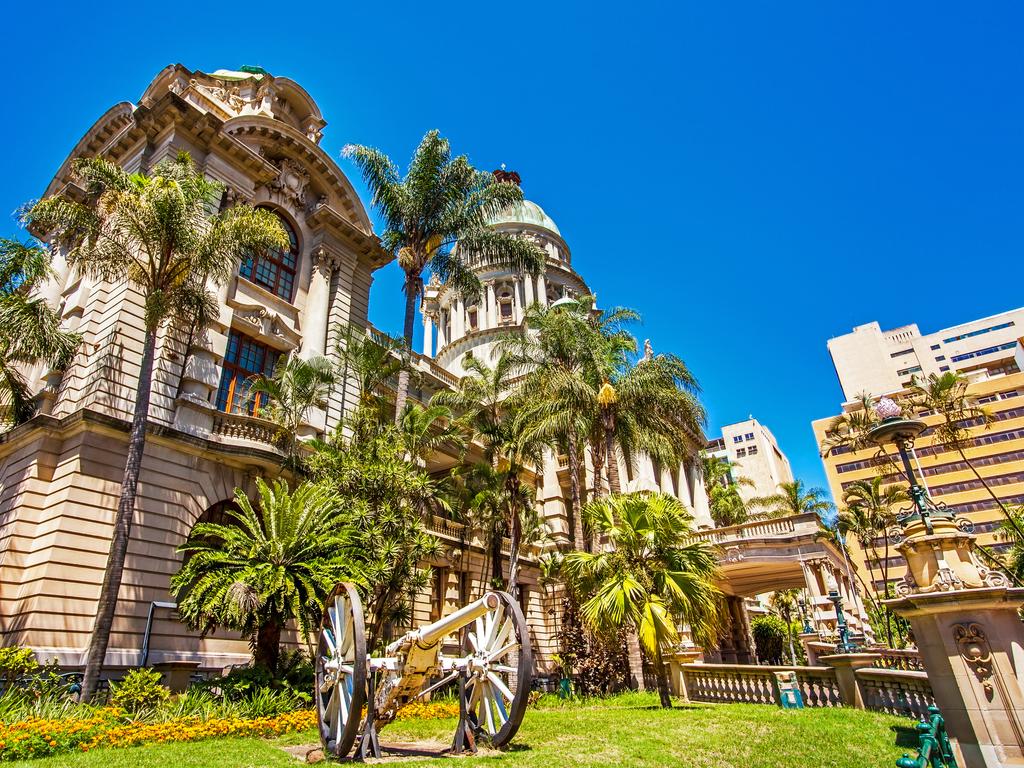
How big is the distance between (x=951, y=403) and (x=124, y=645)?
1447 inches

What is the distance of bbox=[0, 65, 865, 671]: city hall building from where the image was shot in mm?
15477

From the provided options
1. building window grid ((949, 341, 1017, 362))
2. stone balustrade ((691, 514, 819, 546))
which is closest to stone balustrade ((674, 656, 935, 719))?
stone balustrade ((691, 514, 819, 546))

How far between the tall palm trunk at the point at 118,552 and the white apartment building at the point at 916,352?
94.8 meters

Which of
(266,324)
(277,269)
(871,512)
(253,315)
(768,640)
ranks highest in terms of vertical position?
(277,269)

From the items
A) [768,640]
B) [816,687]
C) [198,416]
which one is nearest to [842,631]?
[816,687]

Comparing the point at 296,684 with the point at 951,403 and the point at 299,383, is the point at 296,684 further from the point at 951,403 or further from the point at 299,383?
the point at 951,403

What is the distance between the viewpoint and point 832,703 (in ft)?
49.0

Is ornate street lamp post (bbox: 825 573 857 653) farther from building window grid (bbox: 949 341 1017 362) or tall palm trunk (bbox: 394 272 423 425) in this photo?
building window grid (bbox: 949 341 1017 362)

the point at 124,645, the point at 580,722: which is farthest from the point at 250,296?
the point at 580,722

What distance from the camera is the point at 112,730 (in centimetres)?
1093

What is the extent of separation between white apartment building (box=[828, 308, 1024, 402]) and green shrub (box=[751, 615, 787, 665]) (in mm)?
51164

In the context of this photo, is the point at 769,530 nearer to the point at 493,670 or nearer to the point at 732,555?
the point at 732,555

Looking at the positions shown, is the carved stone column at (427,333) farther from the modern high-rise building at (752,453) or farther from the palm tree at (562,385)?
the modern high-rise building at (752,453)

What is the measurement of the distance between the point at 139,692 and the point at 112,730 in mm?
2451
